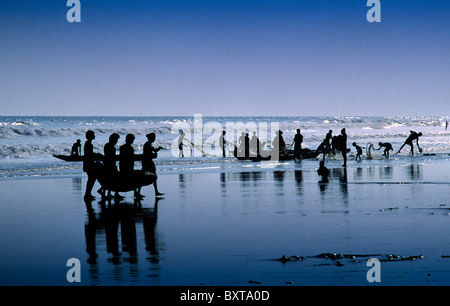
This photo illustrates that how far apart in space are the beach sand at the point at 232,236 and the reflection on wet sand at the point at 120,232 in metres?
0.02

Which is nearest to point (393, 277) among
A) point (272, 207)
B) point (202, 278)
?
point (202, 278)

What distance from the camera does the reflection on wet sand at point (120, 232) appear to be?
7871 mm

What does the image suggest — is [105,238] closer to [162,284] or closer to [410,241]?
[162,284]

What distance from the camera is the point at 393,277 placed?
6.70 meters

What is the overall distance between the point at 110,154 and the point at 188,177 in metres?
9.12

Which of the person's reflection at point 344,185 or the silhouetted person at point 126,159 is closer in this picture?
the silhouetted person at point 126,159

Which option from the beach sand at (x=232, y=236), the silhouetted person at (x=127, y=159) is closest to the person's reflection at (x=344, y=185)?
the beach sand at (x=232, y=236)

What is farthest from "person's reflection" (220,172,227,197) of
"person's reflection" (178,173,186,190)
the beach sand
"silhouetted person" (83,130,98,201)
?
"silhouetted person" (83,130,98,201)

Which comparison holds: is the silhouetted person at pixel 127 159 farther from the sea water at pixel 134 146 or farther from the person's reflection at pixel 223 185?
the sea water at pixel 134 146

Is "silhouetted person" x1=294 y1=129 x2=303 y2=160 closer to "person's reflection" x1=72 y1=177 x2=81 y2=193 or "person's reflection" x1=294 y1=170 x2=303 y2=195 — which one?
"person's reflection" x1=294 y1=170 x2=303 y2=195

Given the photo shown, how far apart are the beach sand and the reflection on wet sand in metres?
0.02

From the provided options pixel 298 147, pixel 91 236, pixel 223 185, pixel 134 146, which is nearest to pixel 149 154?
pixel 223 185

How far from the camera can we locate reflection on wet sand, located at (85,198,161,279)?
7871 millimetres

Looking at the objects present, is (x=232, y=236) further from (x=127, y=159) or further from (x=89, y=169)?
(x=89, y=169)
